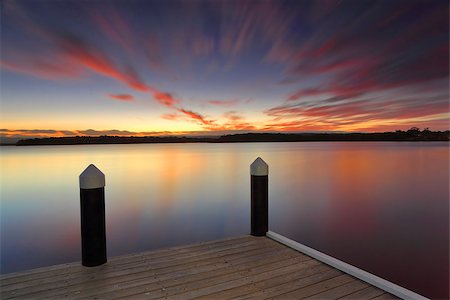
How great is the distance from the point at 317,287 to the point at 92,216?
7.93 ft

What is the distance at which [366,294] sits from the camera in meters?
2.17

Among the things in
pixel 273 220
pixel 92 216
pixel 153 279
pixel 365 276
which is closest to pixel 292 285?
pixel 365 276

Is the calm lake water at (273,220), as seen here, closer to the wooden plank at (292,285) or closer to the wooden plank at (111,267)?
the wooden plank at (292,285)

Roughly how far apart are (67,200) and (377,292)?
11.0m

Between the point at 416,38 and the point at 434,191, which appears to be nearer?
the point at 416,38

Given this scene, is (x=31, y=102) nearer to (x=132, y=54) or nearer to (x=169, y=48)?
(x=132, y=54)

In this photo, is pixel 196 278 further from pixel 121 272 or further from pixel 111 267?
pixel 111 267

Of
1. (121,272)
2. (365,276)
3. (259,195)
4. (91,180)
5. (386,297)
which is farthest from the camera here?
(259,195)

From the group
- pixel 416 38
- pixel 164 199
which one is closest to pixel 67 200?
pixel 164 199

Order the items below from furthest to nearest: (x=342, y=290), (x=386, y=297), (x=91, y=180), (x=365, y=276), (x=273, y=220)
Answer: (x=273, y=220) < (x=91, y=180) < (x=365, y=276) < (x=342, y=290) < (x=386, y=297)

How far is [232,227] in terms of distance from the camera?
757 cm

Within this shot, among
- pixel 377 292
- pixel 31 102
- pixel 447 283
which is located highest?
pixel 31 102

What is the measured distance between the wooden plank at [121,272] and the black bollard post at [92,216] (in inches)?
6.8

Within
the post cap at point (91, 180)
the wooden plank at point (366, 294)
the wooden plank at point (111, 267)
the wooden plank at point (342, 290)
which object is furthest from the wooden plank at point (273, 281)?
the post cap at point (91, 180)
